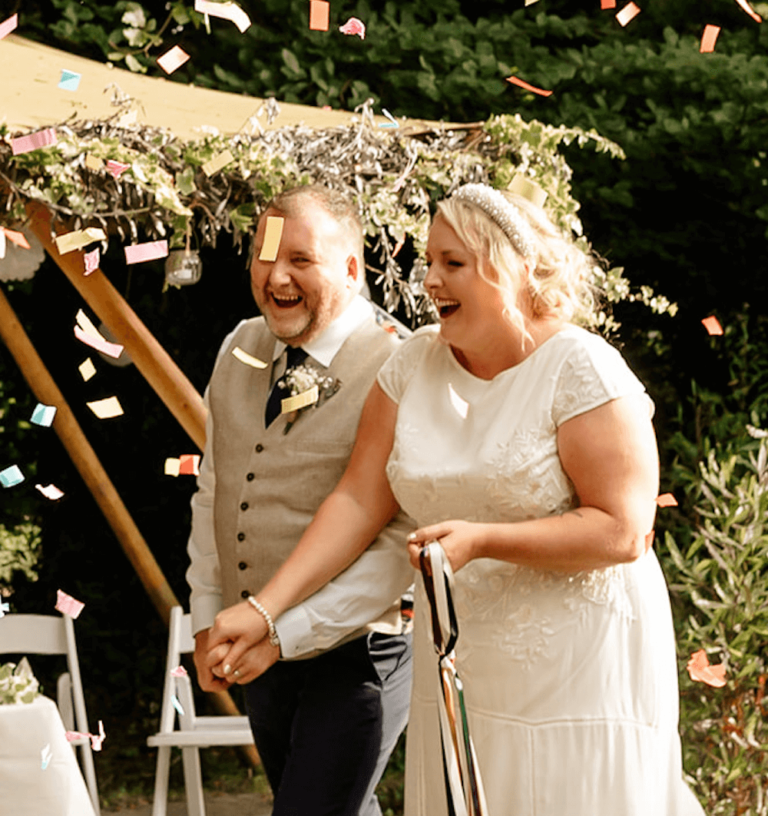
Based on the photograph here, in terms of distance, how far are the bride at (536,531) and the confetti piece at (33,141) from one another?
167 cm

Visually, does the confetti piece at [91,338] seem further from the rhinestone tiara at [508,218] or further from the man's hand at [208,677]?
the rhinestone tiara at [508,218]

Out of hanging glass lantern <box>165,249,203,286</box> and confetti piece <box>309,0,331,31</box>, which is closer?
hanging glass lantern <box>165,249,203,286</box>

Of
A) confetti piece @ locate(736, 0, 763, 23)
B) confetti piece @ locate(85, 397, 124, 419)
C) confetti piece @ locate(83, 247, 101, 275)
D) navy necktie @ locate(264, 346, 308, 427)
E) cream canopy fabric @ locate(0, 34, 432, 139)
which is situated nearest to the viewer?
navy necktie @ locate(264, 346, 308, 427)

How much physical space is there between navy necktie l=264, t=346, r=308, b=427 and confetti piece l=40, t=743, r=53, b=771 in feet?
5.94

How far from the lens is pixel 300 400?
2631 millimetres

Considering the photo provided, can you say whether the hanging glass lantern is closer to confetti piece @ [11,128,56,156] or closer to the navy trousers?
confetti piece @ [11,128,56,156]

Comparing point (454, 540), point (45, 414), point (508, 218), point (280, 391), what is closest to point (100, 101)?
point (45, 414)

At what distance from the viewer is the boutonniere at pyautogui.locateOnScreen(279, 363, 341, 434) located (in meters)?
2.63

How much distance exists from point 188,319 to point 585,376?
438 cm

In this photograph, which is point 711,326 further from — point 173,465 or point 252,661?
point 252,661

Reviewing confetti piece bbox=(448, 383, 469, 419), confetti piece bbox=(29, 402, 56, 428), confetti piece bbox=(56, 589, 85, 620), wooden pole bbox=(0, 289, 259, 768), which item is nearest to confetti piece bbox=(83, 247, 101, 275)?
confetti piece bbox=(29, 402, 56, 428)

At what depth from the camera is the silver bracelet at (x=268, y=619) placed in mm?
2365

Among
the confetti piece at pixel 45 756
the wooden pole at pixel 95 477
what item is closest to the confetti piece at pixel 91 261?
the confetti piece at pixel 45 756

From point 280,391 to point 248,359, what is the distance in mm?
127
